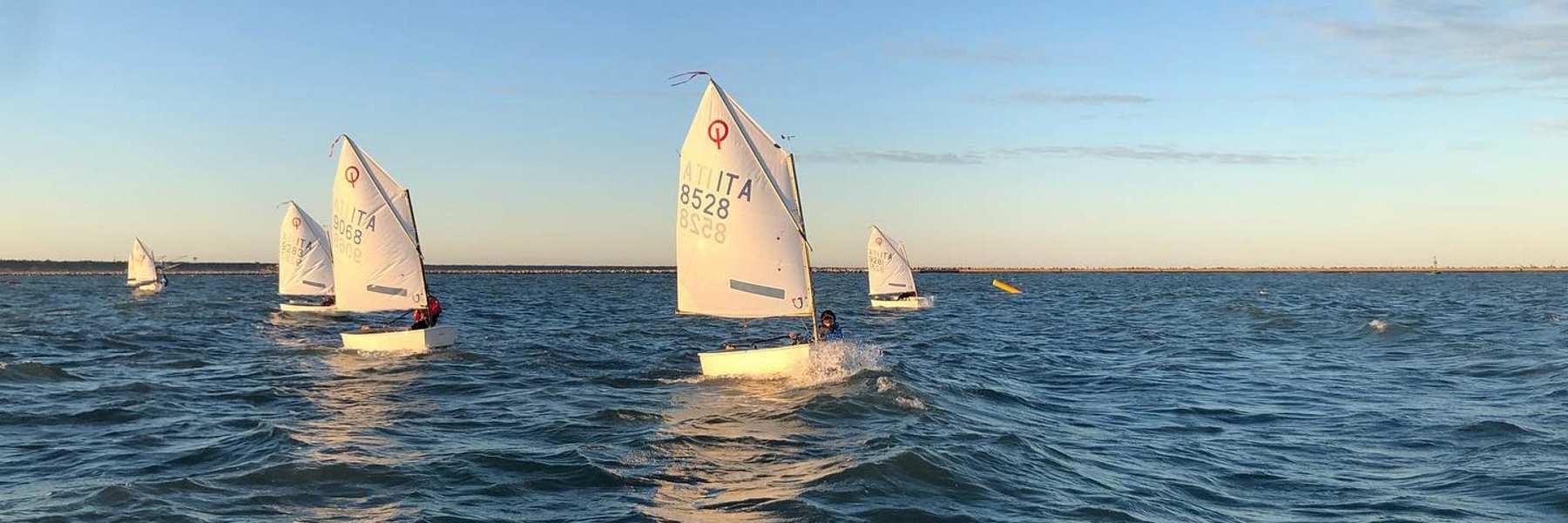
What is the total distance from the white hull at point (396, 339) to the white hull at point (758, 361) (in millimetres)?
10754

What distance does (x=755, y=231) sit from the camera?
24344 mm

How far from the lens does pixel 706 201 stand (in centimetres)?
2464

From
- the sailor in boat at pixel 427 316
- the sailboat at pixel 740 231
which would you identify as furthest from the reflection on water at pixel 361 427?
the sailboat at pixel 740 231

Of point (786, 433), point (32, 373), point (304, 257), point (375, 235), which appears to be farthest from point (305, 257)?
point (786, 433)

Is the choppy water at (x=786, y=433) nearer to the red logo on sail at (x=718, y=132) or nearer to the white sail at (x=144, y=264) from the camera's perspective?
the red logo on sail at (x=718, y=132)

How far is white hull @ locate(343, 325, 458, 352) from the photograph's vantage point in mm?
31328

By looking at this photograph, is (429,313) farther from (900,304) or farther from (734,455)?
→ (900,304)

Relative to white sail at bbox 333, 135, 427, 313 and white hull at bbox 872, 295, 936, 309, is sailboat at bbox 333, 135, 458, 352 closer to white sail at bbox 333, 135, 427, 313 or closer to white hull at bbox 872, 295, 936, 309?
white sail at bbox 333, 135, 427, 313

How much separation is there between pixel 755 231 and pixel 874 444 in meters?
8.66

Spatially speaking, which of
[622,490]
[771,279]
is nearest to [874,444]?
[622,490]

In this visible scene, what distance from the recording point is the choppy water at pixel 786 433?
43.0ft

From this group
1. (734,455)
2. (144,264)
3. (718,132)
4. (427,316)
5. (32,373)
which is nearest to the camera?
(734,455)

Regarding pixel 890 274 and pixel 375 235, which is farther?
pixel 890 274

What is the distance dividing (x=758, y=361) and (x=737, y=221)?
10.7ft
